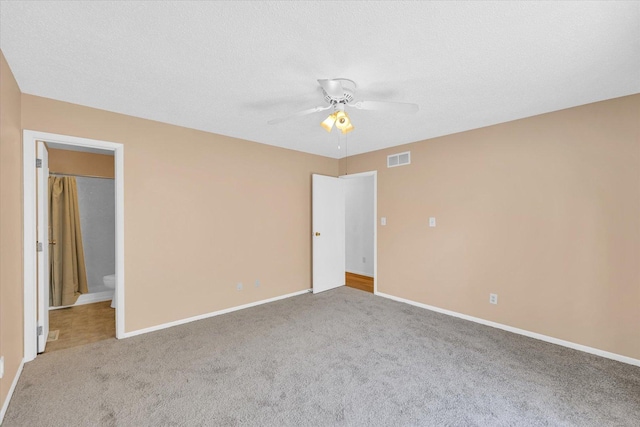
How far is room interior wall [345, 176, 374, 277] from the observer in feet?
19.4

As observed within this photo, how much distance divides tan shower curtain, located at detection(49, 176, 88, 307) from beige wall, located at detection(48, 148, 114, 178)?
5.3 inches

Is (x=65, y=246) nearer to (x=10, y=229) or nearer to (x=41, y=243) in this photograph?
(x=41, y=243)

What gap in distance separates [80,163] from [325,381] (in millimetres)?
4639

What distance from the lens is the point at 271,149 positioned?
4.16 m

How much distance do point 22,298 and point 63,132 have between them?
148cm

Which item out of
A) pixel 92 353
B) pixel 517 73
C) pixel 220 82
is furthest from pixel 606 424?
pixel 92 353

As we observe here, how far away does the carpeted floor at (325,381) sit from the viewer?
1.79m

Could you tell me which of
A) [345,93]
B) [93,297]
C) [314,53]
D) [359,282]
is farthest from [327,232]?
[93,297]

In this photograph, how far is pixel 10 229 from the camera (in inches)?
79.9

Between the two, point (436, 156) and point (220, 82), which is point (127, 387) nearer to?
point (220, 82)

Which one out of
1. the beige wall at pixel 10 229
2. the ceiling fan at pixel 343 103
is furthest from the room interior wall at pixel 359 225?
the beige wall at pixel 10 229

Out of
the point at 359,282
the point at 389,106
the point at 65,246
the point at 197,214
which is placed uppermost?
the point at 389,106

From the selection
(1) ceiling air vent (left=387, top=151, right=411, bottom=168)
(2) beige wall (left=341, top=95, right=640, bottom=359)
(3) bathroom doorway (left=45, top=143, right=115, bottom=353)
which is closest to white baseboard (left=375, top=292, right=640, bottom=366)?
(2) beige wall (left=341, top=95, right=640, bottom=359)

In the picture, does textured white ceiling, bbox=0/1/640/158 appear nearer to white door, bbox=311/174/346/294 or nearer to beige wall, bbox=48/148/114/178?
white door, bbox=311/174/346/294
